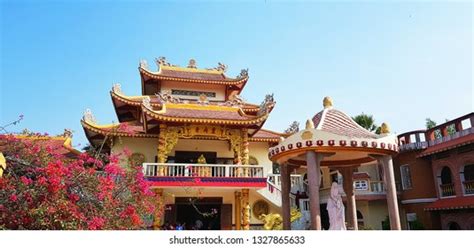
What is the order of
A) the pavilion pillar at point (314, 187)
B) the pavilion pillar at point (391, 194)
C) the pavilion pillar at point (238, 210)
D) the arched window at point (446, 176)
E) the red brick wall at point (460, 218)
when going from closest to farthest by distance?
the pavilion pillar at point (314, 187) < the pavilion pillar at point (391, 194) < the red brick wall at point (460, 218) < the pavilion pillar at point (238, 210) < the arched window at point (446, 176)

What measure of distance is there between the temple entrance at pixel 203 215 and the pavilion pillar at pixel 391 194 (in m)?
8.67

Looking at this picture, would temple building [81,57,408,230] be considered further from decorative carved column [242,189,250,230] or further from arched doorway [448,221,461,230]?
arched doorway [448,221,461,230]

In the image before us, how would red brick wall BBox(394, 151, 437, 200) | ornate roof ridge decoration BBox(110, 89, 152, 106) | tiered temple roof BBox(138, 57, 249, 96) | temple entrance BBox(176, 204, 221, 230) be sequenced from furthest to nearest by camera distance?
tiered temple roof BBox(138, 57, 249, 96) → ornate roof ridge decoration BBox(110, 89, 152, 106) → temple entrance BBox(176, 204, 221, 230) → red brick wall BBox(394, 151, 437, 200)

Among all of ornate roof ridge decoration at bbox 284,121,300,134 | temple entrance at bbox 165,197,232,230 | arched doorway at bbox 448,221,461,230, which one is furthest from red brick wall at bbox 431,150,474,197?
temple entrance at bbox 165,197,232,230

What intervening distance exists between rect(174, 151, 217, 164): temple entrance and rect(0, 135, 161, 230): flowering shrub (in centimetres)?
899

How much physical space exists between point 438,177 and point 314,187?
1019 centimetres

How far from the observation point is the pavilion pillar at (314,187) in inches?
244

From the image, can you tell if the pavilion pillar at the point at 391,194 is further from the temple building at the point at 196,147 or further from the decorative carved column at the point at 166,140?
the decorative carved column at the point at 166,140

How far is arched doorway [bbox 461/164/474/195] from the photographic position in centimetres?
1261

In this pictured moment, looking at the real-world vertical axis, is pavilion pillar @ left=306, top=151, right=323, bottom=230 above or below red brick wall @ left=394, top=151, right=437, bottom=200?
below

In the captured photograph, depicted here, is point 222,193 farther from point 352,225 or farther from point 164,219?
point 352,225

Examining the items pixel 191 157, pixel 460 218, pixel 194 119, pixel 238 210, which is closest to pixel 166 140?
pixel 194 119

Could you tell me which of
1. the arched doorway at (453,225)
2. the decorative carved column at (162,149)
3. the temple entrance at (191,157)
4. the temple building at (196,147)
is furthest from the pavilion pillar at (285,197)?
the arched doorway at (453,225)

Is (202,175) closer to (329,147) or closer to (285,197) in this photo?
(285,197)
